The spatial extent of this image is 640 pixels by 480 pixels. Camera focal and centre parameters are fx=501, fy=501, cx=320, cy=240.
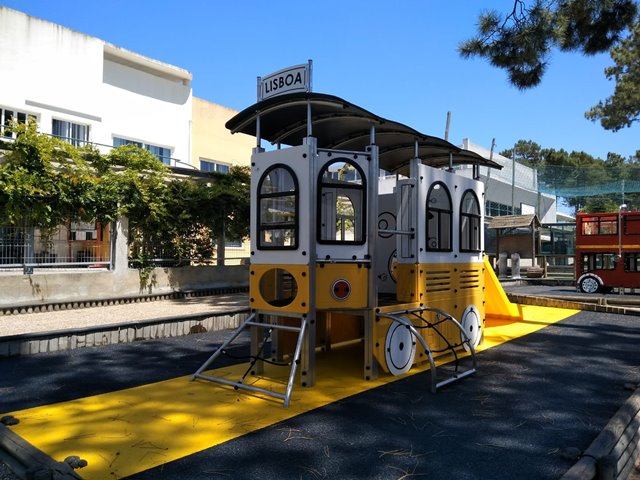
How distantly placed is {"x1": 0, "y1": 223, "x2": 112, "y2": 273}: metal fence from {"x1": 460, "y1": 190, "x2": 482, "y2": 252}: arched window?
8.51 meters

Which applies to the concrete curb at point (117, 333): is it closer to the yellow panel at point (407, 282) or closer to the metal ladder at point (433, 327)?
the yellow panel at point (407, 282)

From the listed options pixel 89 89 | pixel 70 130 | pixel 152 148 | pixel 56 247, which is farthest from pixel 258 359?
pixel 152 148

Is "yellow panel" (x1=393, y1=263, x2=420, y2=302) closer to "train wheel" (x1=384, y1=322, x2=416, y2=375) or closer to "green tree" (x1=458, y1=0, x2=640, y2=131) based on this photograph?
"train wheel" (x1=384, y1=322, x2=416, y2=375)

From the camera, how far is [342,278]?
5.34m

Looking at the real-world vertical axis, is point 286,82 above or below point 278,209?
above

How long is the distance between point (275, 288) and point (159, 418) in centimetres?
236

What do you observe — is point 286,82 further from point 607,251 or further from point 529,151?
point 529,151

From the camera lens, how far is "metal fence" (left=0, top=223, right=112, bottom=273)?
10.2 m

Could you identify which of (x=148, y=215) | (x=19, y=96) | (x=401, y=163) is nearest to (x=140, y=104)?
(x=19, y=96)

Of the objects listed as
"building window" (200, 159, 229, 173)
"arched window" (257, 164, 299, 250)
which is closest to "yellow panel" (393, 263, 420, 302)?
"arched window" (257, 164, 299, 250)

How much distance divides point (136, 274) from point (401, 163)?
7562 mm

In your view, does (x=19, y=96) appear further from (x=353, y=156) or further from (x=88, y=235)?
(x=353, y=156)

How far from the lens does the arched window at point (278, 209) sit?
5316mm

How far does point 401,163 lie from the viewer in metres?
7.92
